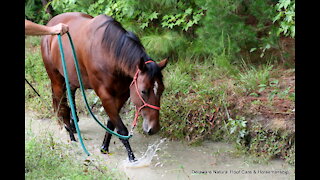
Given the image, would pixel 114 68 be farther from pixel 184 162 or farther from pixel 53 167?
pixel 184 162

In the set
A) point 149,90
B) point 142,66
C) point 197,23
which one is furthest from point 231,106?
point 197,23

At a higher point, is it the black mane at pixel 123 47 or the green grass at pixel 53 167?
the black mane at pixel 123 47

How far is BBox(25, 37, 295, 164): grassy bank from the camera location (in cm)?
443

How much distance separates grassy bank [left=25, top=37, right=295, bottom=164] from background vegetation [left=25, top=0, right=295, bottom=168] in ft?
0.03

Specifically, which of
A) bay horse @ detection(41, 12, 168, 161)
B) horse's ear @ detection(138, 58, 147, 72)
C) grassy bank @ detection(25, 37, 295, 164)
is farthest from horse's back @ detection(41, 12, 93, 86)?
grassy bank @ detection(25, 37, 295, 164)

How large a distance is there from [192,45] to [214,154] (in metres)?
2.48

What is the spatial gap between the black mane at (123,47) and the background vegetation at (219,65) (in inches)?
51.5

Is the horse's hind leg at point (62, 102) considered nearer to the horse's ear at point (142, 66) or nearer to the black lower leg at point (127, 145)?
the black lower leg at point (127, 145)

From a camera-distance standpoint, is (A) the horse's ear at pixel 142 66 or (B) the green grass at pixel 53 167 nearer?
(B) the green grass at pixel 53 167

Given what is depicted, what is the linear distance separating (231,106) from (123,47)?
5.83 ft

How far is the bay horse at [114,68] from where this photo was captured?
3.78 m

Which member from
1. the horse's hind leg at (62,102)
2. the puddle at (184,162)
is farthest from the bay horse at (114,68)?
the horse's hind leg at (62,102)

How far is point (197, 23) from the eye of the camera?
6227mm
